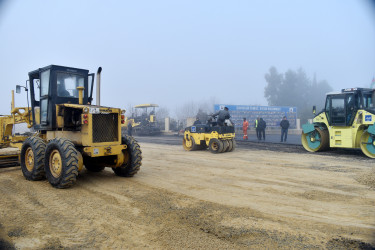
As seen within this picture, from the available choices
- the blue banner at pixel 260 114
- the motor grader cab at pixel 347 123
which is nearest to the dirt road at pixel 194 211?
the motor grader cab at pixel 347 123

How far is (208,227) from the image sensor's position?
12.3 ft

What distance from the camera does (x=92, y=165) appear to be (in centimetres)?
761

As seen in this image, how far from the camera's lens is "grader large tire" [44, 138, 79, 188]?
5702 millimetres

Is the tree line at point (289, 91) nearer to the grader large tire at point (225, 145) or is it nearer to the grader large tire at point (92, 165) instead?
the grader large tire at point (225, 145)

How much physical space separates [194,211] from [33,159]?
4304 mm

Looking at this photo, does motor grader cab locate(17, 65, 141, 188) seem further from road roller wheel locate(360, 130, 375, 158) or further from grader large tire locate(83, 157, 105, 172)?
road roller wheel locate(360, 130, 375, 158)

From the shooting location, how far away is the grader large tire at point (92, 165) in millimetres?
7098

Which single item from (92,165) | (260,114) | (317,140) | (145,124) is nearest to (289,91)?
(260,114)

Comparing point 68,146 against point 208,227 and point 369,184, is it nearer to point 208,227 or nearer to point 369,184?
point 208,227

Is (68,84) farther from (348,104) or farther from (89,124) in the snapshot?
(348,104)

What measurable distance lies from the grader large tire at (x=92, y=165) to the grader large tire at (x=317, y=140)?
9077 mm

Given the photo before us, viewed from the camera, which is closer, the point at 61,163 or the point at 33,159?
the point at 61,163

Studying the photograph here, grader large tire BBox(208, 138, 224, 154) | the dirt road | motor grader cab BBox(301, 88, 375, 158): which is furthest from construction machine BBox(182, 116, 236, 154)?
the dirt road

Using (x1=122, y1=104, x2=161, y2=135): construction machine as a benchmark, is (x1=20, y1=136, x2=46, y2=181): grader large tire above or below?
below
